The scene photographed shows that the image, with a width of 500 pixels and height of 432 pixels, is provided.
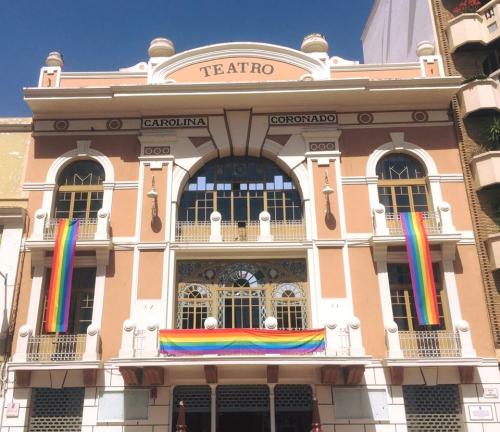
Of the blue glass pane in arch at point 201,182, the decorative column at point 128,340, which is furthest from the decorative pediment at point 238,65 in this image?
the decorative column at point 128,340

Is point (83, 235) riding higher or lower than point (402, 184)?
lower

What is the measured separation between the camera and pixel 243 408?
1565 centimetres

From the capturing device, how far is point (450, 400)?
15445 millimetres

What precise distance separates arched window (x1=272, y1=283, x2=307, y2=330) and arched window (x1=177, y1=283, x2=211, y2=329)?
2.15 meters

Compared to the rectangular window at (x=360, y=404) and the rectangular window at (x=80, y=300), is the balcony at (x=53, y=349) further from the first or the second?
the rectangular window at (x=360, y=404)

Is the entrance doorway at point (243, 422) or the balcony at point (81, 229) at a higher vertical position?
the balcony at point (81, 229)

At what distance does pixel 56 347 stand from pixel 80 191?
5.16 meters

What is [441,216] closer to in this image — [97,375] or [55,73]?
[97,375]

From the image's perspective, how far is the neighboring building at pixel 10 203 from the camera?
16453mm

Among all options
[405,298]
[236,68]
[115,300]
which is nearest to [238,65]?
[236,68]

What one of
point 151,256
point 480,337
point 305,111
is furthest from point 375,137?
point 151,256

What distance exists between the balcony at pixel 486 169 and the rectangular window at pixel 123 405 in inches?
476

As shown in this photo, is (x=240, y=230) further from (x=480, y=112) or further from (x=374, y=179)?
(x=480, y=112)

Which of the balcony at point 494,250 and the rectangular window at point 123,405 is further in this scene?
the balcony at point 494,250
